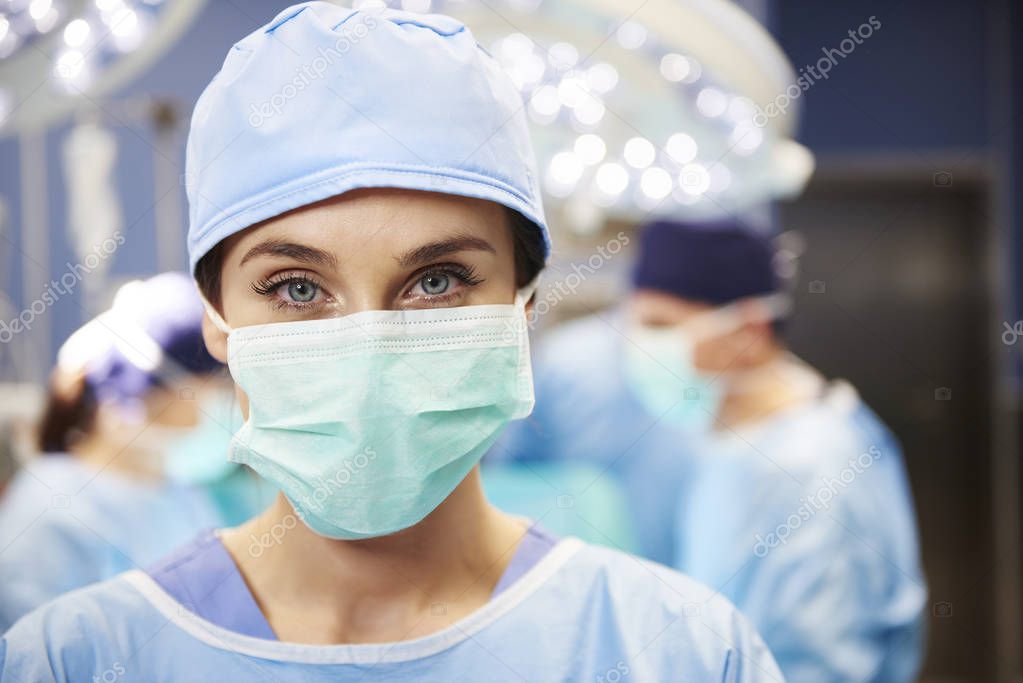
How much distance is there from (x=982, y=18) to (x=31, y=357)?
190 inches

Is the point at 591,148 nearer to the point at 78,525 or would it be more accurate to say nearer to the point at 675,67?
the point at 675,67

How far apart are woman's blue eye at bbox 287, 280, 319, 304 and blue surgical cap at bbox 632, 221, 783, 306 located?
1.98 m

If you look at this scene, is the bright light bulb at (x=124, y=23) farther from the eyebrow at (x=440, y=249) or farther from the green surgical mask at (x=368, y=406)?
Answer: the eyebrow at (x=440, y=249)

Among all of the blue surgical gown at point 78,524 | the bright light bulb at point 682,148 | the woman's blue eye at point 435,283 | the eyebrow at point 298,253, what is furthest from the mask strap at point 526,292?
the blue surgical gown at point 78,524

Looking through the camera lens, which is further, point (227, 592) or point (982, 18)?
point (982, 18)

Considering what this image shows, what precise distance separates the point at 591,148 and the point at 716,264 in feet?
2.18

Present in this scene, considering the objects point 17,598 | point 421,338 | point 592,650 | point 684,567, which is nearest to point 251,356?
point 421,338

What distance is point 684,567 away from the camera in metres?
2.84

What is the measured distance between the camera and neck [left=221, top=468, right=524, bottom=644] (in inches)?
49.6

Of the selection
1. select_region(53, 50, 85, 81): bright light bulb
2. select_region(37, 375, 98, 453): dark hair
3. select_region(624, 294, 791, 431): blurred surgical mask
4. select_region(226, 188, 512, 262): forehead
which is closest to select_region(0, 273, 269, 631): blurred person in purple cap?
select_region(37, 375, 98, 453): dark hair

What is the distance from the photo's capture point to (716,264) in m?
2.93

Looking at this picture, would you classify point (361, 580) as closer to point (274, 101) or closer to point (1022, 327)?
point (274, 101)

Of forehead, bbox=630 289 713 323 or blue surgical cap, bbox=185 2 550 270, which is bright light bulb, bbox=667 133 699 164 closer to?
forehead, bbox=630 289 713 323

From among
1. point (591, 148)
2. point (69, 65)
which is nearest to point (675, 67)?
point (591, 148)
